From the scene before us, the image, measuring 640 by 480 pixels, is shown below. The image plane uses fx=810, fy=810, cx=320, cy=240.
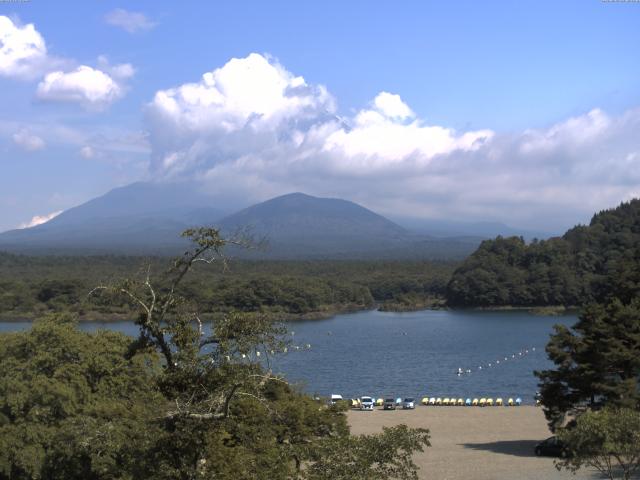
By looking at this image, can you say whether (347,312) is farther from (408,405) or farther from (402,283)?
(408,405)

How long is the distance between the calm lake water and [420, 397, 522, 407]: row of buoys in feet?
3.73

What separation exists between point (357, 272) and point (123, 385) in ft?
235

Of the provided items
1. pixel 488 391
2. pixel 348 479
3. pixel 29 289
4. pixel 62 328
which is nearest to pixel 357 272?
pixel 29 289

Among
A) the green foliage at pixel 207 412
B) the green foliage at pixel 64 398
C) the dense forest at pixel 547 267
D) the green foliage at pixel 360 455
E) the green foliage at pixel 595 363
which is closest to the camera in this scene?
the green foliage at pixel 207 412

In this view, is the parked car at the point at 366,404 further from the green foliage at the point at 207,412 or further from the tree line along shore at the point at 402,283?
the tree line along shore at the point at 402,283

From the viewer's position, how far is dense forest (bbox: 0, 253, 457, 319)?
5553cm

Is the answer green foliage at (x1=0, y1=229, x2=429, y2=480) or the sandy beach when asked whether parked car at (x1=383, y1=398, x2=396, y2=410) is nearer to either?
the sandy beach

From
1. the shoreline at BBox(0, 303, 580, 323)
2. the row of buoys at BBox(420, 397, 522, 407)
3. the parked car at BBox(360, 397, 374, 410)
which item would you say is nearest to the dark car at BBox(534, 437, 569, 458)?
the row of buoys at BBox(420, 397, 522, 407)

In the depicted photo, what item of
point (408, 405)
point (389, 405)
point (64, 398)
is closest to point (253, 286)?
point (389, 405)

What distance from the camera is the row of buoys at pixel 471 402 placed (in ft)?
81.6

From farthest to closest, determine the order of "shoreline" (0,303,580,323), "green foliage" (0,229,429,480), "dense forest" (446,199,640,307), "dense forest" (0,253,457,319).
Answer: "dense forest" (446,199,640,307), "dense forest" (0,253,457,319), "shoreline" (0,303,580,323), "green foliage" (0,229,429,480)

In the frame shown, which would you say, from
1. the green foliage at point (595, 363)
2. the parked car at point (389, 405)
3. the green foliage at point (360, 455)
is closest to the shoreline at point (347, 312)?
the parked car at point (389, 405)

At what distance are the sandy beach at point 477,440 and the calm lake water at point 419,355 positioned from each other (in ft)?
10.6

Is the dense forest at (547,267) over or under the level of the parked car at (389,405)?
over
